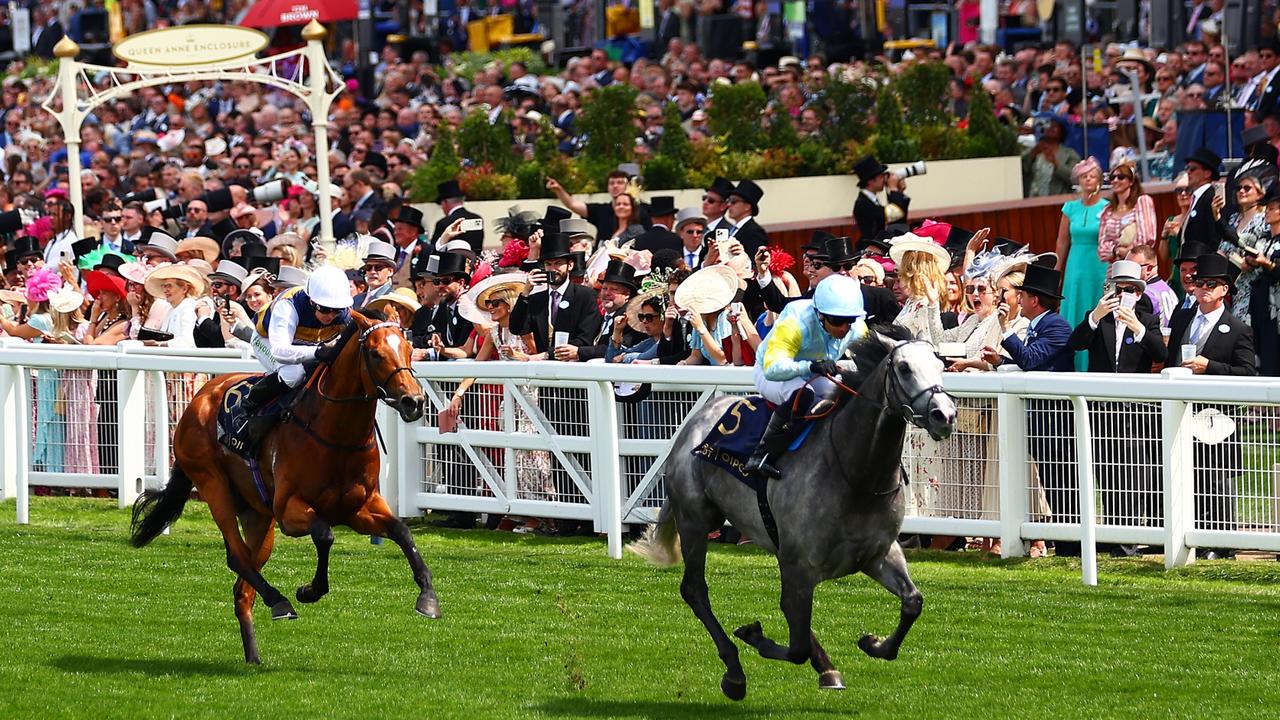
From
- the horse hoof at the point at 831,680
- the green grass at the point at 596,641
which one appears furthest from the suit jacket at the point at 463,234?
the horse hoof at the point at 831,680

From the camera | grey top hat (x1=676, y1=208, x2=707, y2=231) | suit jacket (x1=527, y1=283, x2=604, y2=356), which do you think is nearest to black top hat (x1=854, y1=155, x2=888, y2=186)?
grey top hat (x1=676, y1=208, x2=707, y2=231)

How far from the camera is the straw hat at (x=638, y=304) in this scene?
1212cm

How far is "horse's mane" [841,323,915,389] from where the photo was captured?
7633mm

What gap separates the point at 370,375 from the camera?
895cm

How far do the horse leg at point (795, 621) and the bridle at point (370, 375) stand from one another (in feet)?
6.47

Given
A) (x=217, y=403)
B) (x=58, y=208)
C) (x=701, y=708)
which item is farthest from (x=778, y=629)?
(x=58, y=208)

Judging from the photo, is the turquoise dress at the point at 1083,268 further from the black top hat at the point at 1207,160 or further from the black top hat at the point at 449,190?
the black top hat at the point at 449,190

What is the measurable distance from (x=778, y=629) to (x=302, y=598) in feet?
7.21

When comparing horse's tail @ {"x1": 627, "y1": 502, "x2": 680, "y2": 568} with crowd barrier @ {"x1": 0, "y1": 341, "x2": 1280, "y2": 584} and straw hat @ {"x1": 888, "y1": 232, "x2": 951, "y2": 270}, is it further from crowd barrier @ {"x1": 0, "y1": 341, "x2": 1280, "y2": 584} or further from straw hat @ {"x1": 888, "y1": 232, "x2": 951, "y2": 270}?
straw hat @ {"x1": 888, "y1": 232, "x2": 951, "y2": 270}

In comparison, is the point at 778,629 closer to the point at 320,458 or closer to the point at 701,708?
the point at 701,708

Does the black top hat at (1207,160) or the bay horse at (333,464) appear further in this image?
the black top hat at (1207,160)

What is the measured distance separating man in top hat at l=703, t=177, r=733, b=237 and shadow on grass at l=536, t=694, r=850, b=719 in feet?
22.8

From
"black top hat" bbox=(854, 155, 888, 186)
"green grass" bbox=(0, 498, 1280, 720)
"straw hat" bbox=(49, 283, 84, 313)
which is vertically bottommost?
"green grass" bbox=(0, 498, 1280, 720)

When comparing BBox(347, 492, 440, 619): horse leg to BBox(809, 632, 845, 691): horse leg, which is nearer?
BBox(809, 632, 845, 691): horse leg
